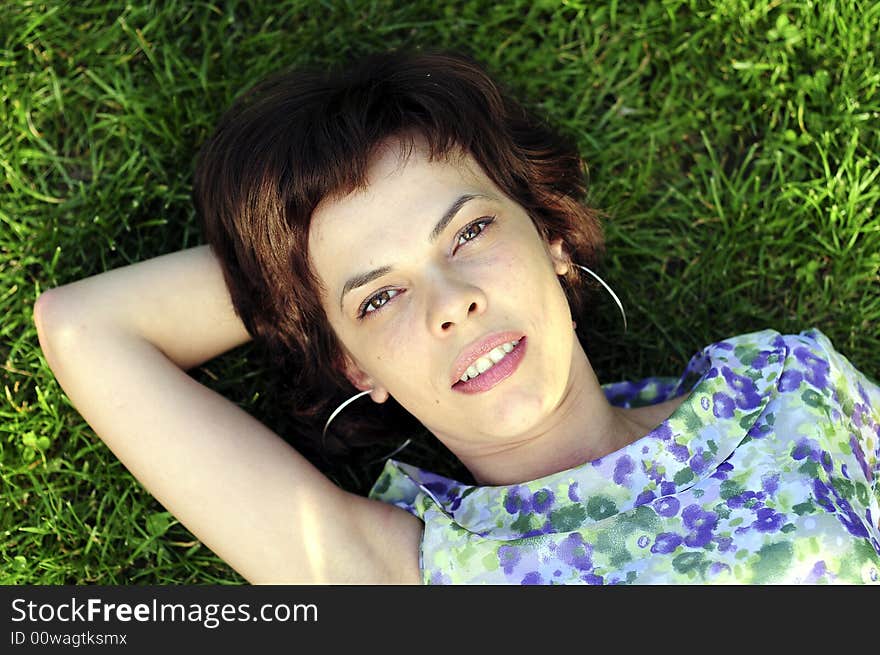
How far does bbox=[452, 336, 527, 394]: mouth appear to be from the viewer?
2.73m

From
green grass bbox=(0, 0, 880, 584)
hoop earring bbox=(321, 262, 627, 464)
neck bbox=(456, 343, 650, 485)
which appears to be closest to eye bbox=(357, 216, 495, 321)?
hoop earring bbox=(321, 262, 627, 464)

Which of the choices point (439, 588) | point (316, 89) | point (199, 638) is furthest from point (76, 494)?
point (316, 89)

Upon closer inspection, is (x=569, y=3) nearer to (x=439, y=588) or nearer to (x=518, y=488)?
(x=518, y=488)

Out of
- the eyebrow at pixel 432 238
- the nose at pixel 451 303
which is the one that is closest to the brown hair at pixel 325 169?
the eyebrow at pixel 432 238

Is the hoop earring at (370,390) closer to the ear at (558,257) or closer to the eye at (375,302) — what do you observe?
the ear at (558,257)

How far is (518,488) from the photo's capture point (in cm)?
295

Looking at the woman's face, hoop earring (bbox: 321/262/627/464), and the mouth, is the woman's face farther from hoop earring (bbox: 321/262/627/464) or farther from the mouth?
hoop earring (bbox: 321/262/627/464)

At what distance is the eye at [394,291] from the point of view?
2.76 metres

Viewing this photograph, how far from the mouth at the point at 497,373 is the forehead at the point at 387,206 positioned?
0.43 meters

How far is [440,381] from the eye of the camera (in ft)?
8.98

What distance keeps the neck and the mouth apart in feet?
1.18

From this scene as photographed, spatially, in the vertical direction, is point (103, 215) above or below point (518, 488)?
above

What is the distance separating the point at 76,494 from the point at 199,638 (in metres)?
0.96

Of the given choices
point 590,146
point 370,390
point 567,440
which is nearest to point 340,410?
point 370,390
